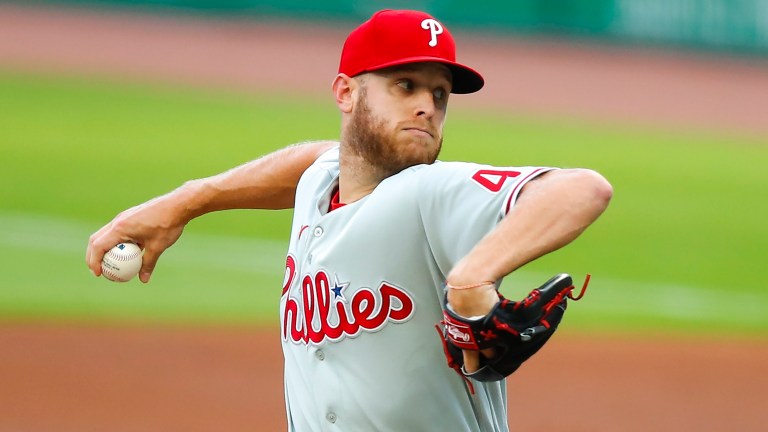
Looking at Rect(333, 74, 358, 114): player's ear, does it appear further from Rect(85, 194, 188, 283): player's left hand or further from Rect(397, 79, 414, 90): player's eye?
Rect(85, 194, 188, 283): player's left hand

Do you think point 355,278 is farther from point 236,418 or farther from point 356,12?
point 356,12

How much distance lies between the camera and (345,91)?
9.18 ft

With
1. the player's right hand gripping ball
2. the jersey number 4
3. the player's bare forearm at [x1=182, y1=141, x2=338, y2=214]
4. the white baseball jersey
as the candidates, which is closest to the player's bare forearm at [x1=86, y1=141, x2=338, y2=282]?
the player's bare forearm at [x1=182, y1=141, x2=338, y2=214]

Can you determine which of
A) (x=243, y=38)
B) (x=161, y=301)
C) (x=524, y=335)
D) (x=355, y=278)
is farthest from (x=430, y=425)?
(x=243, y=38)

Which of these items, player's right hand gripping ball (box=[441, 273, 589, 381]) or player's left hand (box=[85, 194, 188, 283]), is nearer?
player's right hand gripping ball (box=[441, 273, 589, 381])

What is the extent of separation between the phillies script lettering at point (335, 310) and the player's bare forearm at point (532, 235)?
0.42 meters

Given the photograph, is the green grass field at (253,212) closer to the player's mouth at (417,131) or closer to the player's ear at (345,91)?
the player's ear at (345,91)

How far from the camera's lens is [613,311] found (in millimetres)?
9422

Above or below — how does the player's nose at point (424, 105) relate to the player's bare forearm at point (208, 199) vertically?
above

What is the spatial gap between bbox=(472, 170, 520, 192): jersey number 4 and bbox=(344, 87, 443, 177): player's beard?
0.28m

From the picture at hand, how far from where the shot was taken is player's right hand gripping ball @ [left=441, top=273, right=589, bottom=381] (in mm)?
2125

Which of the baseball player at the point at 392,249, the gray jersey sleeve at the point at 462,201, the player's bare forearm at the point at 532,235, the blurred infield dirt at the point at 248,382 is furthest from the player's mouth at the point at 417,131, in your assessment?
the blurred infield dirt at the point at 248,382

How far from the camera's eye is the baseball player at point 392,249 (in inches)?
96.1

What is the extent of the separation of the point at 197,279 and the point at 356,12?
384 inches
